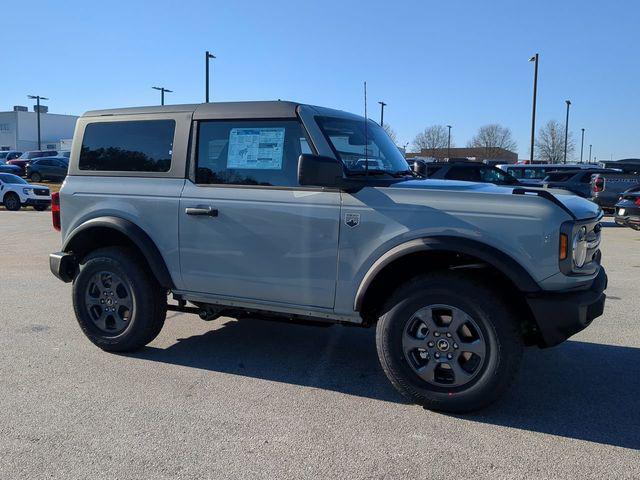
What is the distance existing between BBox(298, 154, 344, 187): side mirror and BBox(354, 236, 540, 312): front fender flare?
2.06ft

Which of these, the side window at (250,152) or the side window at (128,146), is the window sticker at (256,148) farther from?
the side window at (128,146)

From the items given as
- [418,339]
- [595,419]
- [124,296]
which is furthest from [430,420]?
[124,296]

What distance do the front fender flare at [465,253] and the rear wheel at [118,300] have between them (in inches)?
77.6

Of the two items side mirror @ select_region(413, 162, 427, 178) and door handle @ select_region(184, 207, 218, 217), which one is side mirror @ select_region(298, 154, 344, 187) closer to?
door handle @ select_region(184, 207, 218, 217)

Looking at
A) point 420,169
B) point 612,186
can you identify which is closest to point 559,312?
point 420,169

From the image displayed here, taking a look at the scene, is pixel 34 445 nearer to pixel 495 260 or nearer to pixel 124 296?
pixel 124 296

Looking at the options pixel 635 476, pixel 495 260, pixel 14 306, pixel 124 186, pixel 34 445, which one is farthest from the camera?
pixel 14 306

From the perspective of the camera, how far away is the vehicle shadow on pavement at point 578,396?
359cm

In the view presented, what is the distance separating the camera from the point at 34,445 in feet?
10.9

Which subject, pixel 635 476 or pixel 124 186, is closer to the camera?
pixel 635 476

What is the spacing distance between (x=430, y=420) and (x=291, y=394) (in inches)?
39.6

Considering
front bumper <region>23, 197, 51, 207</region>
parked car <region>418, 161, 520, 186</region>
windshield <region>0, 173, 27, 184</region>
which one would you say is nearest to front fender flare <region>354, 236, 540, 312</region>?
parked car <region>418, 161, 520, 186</region>

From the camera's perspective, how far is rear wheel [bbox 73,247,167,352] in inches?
188

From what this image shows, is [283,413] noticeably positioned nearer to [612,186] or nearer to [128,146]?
[128,146]
